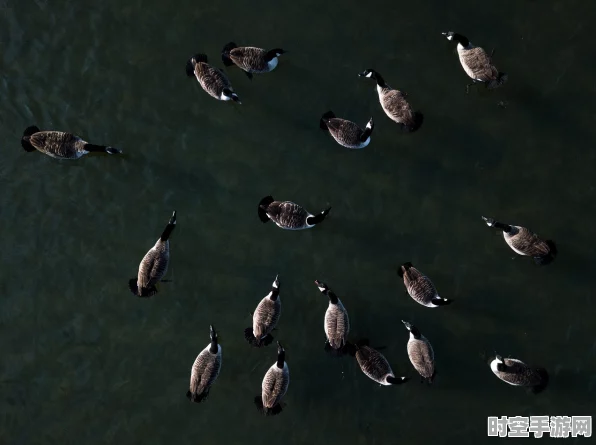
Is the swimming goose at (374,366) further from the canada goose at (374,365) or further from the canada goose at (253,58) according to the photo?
the canada goose at (253,58)

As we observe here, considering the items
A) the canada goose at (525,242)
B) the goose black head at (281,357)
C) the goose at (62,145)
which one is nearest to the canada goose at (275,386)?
the goose black head at (281,357)

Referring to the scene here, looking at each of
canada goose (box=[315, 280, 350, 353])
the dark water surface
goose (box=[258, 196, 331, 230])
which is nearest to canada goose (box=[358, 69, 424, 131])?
the dark water surface

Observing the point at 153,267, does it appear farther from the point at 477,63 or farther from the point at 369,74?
the point at 477,63

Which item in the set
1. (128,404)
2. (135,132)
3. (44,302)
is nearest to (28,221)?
(44,302)

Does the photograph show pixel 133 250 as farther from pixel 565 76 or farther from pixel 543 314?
pixel 565 76

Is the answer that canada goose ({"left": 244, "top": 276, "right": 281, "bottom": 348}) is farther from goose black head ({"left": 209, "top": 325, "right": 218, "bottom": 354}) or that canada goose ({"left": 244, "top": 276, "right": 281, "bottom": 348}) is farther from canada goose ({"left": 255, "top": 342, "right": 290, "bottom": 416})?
goose black head ({"left": 209, "top": 325, "right": 218, "bottom": 354})
